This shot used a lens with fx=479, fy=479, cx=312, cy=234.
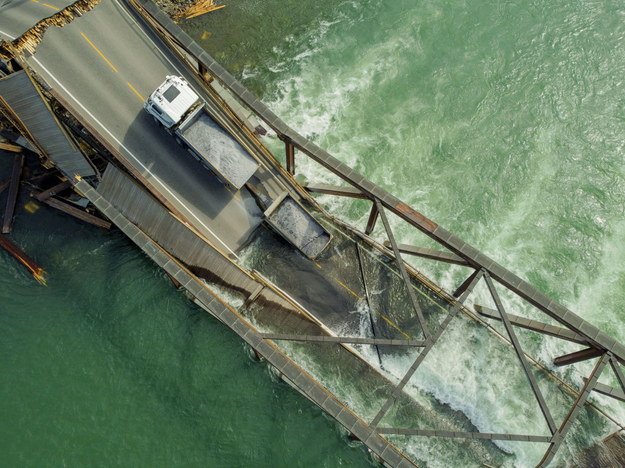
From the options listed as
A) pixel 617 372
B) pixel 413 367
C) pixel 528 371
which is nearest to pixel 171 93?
pixel 413 367

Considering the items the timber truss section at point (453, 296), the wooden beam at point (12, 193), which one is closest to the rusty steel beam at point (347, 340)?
the timber truss section at point (453, 296)

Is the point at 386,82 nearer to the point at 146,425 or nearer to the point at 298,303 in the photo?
the point at 298,303

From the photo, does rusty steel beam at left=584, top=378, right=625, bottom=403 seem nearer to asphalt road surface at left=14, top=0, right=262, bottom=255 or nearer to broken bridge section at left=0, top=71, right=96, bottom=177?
asphalt road surface at left=14, top=0, right=262, bottom=255

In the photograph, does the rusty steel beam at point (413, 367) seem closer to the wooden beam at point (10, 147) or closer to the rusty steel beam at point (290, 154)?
the rusty steel beam at point (290, 154)

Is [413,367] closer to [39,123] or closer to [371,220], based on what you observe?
[371,220]

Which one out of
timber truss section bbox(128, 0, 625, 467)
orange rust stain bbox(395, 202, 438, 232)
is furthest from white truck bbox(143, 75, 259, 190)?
orange rust stain bbox(395, 202, 438, 232)
